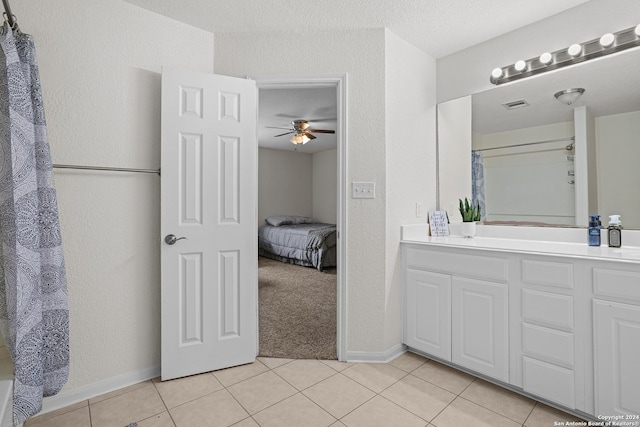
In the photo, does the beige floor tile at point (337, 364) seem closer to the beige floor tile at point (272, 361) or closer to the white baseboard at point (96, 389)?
the beige floor tile at point (272, 361)

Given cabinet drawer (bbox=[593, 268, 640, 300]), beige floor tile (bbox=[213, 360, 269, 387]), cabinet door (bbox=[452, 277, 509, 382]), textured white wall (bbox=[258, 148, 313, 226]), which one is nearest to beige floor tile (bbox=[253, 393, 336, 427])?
beige floor tile (bbox=[213, 360, 269, 387])

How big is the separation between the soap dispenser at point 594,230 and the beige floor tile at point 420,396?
1.23m

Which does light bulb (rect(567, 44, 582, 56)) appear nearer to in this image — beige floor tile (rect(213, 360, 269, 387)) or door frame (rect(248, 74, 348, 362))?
door frame (rect(248, 74, 348, 362))

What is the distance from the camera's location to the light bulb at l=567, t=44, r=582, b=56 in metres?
1.93

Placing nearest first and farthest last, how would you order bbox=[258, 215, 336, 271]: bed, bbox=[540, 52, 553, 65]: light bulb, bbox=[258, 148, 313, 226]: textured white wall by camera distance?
bbox=[540, 52, 553, 65]: light bulb, bbox=[258, 215, 336, 271]: bed, bbox=[258, 148, 313, 226]: textured white wall

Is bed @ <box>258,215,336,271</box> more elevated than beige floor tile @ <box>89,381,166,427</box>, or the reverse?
bed @ <box>258,215,336,271</box>

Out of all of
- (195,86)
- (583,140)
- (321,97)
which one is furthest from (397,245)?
(321,97)

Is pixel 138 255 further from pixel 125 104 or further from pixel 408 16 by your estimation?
pixel 408 16

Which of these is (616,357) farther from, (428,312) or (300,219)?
(300,219)

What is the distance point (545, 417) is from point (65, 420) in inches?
98.1

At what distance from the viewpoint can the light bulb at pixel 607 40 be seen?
1.83 meters

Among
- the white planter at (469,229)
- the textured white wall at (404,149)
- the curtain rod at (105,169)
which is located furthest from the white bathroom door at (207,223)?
the white planter at (469,229)

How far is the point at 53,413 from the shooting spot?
1.68m

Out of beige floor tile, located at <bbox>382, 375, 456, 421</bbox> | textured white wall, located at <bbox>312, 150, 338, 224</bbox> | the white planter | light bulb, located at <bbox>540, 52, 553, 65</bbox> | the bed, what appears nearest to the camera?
beige floor tile, located at <bbox>382, 375, 456, 421</bbox>
